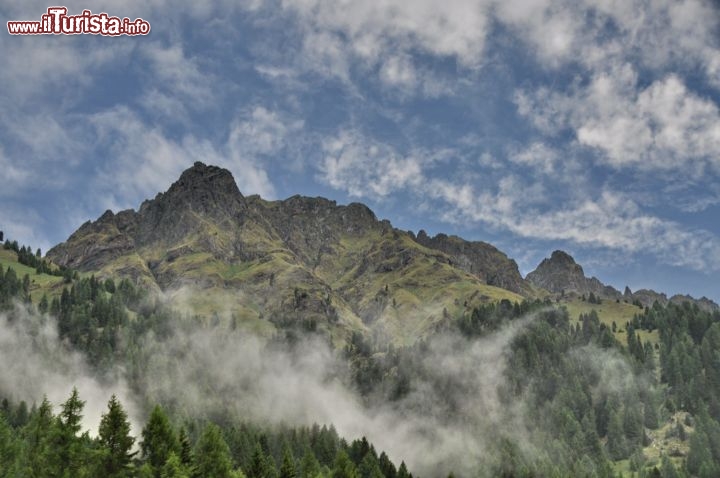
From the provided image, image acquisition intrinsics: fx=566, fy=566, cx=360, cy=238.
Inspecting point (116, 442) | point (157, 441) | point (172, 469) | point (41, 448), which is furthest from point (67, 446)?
point (172, 469)

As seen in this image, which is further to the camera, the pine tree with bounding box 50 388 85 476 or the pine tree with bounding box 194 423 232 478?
the pine tree with bounding box 194 423 232 478

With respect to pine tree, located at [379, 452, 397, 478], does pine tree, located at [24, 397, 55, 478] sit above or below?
above

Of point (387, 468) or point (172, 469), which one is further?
point (387, 468)

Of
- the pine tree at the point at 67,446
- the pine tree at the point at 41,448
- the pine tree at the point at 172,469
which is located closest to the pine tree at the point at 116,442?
the pine tree at the point at 67,446

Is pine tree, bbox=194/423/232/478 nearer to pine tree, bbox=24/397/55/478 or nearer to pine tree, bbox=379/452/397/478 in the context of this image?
pine tree, bbox=24/397/55/478

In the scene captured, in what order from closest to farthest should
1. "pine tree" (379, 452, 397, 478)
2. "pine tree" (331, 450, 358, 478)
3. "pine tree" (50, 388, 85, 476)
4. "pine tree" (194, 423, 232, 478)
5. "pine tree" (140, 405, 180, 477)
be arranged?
"pine tree" (50, 388, 85, 476)
"pine tree" (140, 405, 180, 477)
"pine tree" (194, 423, 232, 478)
"pine tree" (331, 450, 358, 478)
"pine tree" (379, 452, 397, 478)

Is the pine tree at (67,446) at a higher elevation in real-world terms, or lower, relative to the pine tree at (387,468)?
higher

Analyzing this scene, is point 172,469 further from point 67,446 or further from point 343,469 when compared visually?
point 343,469

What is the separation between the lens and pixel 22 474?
2313 inches

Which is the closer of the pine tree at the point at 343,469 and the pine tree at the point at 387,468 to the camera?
the pine tree at the point at 343,469

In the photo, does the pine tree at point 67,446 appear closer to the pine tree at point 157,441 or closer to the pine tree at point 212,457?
the pine tree at point 157,441

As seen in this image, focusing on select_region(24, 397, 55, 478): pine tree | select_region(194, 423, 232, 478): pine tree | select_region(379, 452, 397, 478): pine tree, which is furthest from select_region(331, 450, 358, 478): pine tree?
select_region(24, 397, 55, 478): pine tree

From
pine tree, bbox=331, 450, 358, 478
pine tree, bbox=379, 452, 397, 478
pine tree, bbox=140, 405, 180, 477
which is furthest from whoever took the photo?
pine tree, bbox=379, 452, 397, 478

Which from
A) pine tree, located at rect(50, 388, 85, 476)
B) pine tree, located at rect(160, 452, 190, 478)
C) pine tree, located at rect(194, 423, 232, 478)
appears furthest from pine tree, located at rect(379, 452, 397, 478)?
pine tree, located at rect(50, 388, 85, 476)
